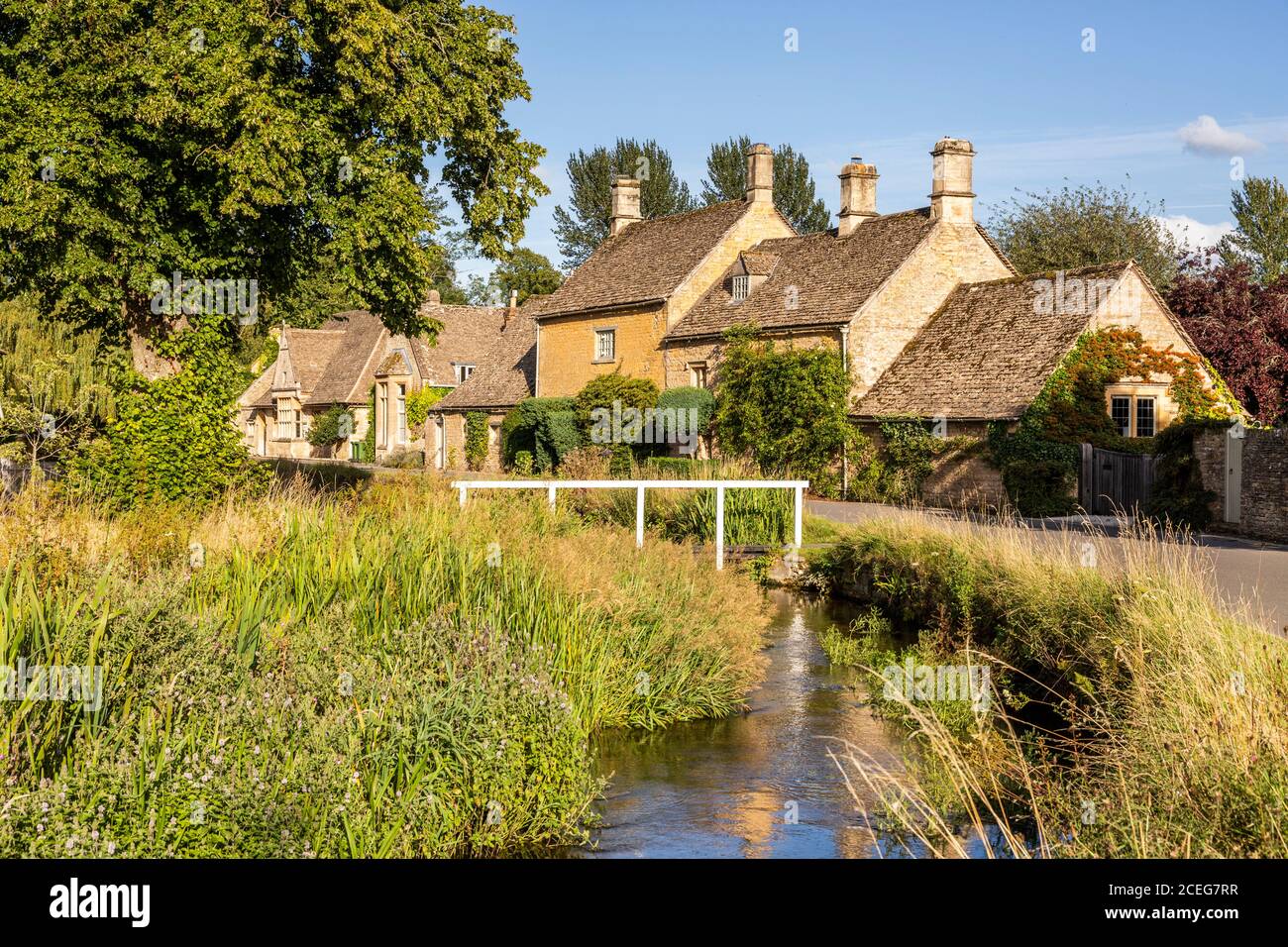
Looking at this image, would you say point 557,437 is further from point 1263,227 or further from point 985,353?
point 1263,227

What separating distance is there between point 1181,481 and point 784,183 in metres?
55.1

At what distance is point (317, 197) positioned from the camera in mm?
21438

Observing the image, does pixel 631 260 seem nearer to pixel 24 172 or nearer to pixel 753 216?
pixel 753 216

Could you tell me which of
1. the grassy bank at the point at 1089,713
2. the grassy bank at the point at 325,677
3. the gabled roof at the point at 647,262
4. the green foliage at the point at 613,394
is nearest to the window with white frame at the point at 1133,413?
the green foliage at the point at 613,394

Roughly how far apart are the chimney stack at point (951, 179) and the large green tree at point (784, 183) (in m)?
39.7

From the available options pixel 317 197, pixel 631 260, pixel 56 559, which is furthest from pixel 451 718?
pixel 631 260

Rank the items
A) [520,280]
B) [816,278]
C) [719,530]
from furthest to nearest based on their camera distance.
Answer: [520,280] < [816,278] < [719,530]

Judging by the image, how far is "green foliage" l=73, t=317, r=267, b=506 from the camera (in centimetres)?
1842

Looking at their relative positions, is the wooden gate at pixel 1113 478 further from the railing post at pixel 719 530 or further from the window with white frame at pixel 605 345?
the window with white frame at pixel 605 345

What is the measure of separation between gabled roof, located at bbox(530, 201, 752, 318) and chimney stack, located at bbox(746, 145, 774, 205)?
483 mm

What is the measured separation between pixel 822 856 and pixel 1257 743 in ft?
8.71

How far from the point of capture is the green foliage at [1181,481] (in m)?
24.5

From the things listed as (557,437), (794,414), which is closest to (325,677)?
(794,414)

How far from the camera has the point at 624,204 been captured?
164 ft
